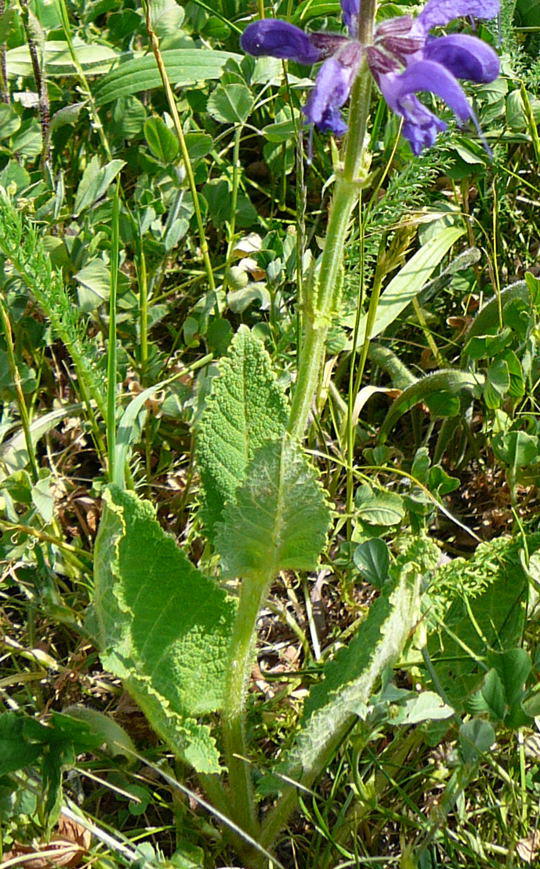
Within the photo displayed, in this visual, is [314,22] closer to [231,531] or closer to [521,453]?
[521,453]

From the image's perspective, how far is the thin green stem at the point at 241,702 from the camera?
5.01ft

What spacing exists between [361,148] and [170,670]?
881mm

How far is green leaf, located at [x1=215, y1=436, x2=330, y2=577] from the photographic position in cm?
133

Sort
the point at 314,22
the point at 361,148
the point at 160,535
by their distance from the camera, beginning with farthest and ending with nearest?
the point at 314,22 < the point at 160,535 < the point at 361,148

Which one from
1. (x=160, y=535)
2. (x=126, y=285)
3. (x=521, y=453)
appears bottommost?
(x=521, y=453)

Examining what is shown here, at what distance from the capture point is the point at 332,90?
1.11m

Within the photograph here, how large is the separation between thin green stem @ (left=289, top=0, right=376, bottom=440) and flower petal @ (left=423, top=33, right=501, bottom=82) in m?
0.08

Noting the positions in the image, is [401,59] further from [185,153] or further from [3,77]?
[3,77]

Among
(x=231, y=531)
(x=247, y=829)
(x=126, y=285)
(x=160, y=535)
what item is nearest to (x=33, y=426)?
(x=126, y=285)

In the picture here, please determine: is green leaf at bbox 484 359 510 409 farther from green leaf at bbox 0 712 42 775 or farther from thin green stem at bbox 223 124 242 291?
green leaf at bbox 0 712 42 775

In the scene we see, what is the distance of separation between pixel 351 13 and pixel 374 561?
813 mm

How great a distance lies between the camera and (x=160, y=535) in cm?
159

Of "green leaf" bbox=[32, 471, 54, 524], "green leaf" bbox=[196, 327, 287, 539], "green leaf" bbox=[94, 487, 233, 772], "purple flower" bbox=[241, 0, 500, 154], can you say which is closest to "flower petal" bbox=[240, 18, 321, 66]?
"purple flower" bbox=[241, 0, 500, 154]

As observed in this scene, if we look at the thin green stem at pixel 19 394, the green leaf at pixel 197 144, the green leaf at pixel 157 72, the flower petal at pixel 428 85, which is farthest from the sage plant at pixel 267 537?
the green leaf at pixel 157 72
